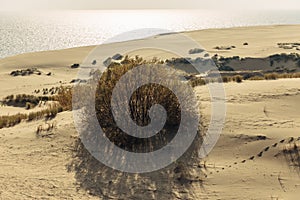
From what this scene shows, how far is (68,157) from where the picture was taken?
7434mm

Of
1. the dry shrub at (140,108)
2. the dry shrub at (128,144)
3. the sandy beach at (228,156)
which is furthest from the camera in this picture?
Result: the dry shrub at (140,108)

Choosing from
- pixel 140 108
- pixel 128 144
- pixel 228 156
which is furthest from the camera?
pixel 140 108

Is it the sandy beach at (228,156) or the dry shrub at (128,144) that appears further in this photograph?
the dry shrub at (128,144)

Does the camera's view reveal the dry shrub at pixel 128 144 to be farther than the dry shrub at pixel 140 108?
No

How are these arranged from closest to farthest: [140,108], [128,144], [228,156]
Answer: [228,156]
[128,144]
[140,108]

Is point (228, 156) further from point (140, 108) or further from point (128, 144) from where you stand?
point (140, 108)

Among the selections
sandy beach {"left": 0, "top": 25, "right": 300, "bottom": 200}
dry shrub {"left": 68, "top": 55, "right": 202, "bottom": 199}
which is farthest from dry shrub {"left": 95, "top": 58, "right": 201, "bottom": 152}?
sandy beach {"left": 0, "top": 25, "right": 300, "bottom": 200}

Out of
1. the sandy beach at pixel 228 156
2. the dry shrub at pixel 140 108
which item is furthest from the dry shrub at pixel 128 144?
the sandy beach at pixel 228 156

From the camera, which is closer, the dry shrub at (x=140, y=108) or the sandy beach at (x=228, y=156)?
the sandy beach at (x=228, y=156)

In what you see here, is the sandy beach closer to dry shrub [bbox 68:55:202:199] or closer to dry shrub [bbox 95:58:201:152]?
dry shrub [bbox 68:55:202:199]

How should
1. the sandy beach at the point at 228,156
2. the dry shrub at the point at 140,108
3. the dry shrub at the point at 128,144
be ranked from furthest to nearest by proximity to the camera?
the dry shrub at the point at 140,108, the dry shrub at the point at 128,144, the sandy beach at the point at 228,156

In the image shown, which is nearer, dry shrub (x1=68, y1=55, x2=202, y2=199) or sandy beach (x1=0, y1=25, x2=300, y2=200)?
sandy beach (x1=0, y1=25, x2=300, y2=200)

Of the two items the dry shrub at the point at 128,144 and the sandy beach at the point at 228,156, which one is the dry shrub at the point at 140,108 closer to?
the dry shrub at the point at 128,144

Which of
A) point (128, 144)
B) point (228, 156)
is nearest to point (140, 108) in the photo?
point (128, 144)
